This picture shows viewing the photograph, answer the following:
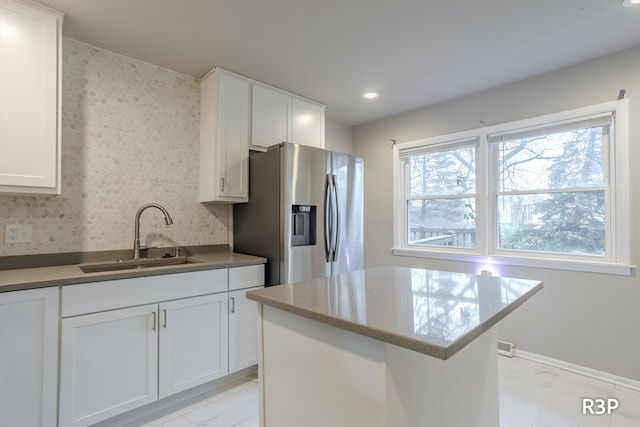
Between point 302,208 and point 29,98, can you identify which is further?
point 302,208

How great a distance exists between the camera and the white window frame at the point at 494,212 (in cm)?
228

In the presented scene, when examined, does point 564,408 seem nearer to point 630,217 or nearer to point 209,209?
point 630,217

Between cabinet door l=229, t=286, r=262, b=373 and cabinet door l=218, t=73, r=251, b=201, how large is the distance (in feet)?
2.87

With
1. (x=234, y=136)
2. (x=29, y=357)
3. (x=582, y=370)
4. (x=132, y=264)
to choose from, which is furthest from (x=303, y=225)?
(x=582, y=370)

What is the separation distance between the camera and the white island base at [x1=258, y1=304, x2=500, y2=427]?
0.87 m

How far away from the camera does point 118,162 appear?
7.64 ft

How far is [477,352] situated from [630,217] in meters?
1.90

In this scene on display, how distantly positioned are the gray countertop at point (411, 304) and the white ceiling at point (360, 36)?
5.06 ft

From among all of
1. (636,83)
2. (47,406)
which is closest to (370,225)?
(636,83)

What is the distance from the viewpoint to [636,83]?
Result: 2250 mm

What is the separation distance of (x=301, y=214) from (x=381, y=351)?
6.16ft

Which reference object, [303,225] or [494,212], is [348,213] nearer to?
[303,225]

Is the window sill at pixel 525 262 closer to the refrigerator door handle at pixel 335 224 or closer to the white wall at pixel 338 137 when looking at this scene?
the refrigerator door handle at pixel 335 224

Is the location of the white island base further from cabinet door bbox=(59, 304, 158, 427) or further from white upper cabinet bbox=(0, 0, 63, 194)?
white upper cabinet bbox=(0, 0, 63, 194)
